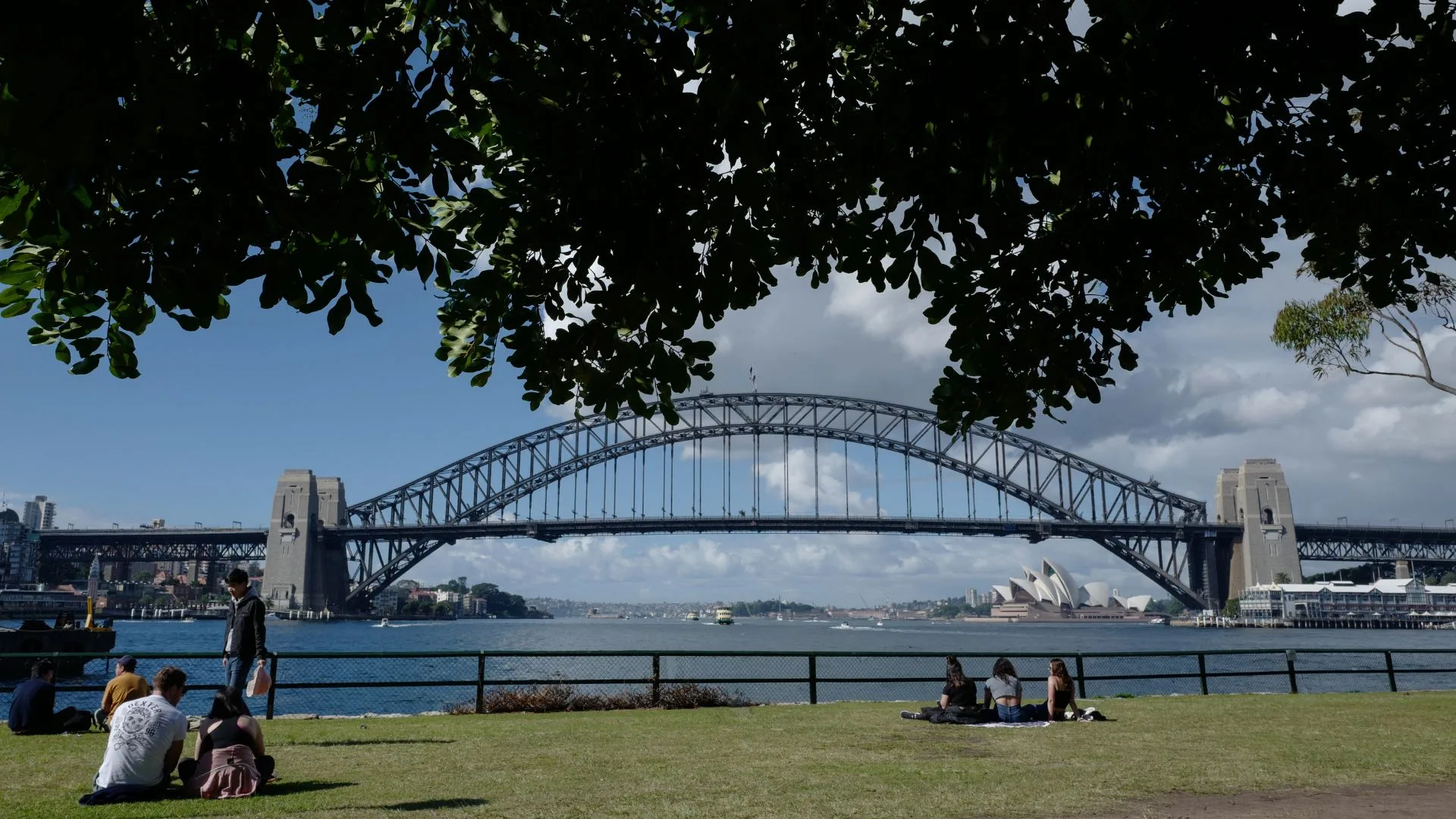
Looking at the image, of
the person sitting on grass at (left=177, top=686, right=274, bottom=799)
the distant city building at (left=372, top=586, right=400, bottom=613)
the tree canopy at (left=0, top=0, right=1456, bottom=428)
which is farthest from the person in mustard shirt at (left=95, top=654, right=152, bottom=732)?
the distant city building at (left=372, top=586, right=400, bottom=613)

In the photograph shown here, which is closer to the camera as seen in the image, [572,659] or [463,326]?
[463,326]

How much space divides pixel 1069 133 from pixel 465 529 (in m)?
105

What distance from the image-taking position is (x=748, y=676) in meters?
41.8

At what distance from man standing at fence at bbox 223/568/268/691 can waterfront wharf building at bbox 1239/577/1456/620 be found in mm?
112699

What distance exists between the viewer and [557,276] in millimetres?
6879

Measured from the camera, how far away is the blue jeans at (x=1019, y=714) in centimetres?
1416

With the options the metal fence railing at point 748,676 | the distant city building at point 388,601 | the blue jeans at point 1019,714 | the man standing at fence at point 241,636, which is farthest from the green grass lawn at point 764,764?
the distant city building at point 388,601

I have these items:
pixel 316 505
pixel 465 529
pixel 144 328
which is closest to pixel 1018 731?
pixel 144 328

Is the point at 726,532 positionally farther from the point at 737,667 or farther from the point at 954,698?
the point at 954,698

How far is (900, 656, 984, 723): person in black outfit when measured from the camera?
1420cm

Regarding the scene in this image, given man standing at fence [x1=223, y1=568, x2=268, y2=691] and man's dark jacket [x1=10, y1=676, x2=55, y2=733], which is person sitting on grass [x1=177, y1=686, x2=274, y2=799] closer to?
man standing at fence [x1=223, y1=568, x2=268, y2=691]

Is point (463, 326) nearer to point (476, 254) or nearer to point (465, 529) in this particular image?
point (476, 254)

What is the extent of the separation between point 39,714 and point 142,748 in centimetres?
585

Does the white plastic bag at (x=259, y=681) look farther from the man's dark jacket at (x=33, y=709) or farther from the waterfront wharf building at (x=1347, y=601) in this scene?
the waterfront wharf building at (x=1347, y=601)
